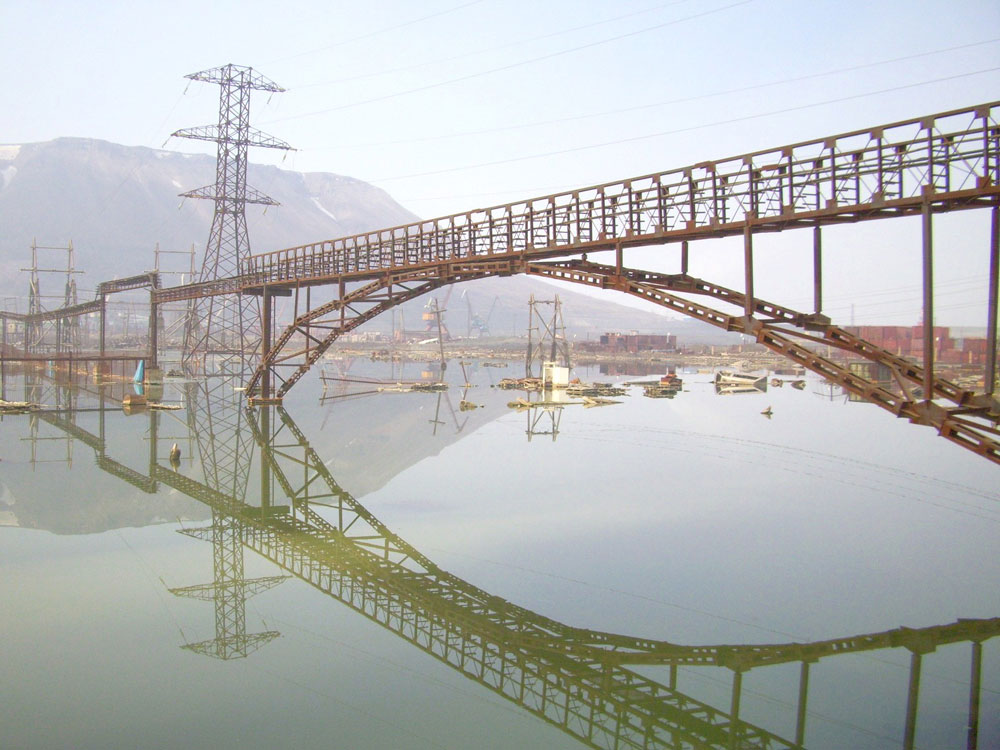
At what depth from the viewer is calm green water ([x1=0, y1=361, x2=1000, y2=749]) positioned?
788cm

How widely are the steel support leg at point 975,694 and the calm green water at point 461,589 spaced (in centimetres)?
6

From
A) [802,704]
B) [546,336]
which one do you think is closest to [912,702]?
[802,704]

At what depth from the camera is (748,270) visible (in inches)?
660

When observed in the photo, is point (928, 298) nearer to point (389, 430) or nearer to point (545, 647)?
point (545, 647)

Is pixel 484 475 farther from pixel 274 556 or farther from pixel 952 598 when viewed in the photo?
pixel 952 598

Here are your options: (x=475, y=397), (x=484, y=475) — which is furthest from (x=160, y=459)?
(x=475, y=397)

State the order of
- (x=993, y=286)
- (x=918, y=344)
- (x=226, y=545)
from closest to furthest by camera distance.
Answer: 1. (x=993, y=286)
2. (x=226, y=545)
3. (x=918, y=344)

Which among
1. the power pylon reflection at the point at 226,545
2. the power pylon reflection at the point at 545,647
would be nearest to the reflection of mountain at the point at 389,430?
the power pylon reflection at the point at 226,545

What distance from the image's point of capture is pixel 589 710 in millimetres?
8094

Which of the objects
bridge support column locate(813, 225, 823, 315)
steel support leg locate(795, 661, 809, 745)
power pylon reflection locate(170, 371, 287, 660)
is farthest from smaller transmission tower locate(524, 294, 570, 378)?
steel support leg locate(795, 661, 809, 745)

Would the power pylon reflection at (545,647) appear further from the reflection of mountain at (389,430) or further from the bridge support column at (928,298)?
the reflection of mountain at (389,430)

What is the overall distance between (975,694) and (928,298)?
696 cm

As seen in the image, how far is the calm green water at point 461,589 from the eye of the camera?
7.88 meters

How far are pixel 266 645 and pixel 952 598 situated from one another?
897cm
